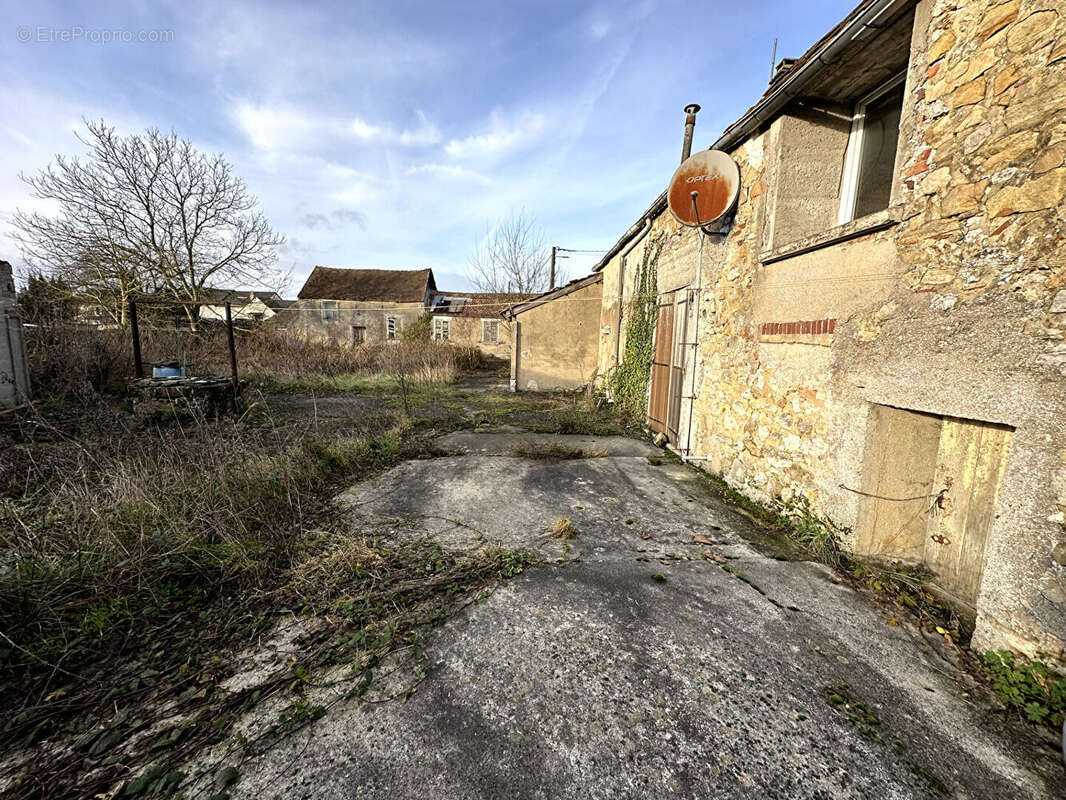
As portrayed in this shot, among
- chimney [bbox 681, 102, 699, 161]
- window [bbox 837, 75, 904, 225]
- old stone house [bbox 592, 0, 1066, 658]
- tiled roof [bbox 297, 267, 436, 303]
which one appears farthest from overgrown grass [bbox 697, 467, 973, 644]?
tiled roof [bbox 297, 267, 436, 303]

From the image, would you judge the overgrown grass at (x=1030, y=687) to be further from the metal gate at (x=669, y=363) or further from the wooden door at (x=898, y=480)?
the metal gate at (x=669, y=363)

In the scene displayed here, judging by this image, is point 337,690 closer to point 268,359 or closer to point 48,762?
point 48,762

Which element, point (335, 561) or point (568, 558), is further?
point (568, 558)

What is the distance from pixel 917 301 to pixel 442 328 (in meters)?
24.1

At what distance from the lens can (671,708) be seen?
188cm

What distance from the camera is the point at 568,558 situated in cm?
317

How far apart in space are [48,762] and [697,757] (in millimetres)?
2572

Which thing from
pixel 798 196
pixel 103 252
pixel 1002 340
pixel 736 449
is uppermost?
pixel 103 252

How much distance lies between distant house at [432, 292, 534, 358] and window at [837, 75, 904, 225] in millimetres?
17930

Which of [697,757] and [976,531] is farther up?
[976,531]

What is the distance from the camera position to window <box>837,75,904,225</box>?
339 cm

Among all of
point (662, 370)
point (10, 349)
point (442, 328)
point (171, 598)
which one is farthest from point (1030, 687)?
point (442, 328)

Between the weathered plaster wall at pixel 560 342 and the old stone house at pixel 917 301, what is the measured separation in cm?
717

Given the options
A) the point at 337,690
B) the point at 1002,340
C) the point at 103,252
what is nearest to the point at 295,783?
the point at 337,690
